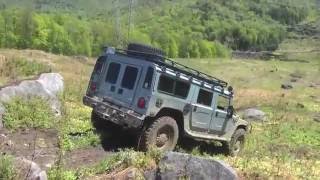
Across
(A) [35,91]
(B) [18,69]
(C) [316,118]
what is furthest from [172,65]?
(C) [316,118]

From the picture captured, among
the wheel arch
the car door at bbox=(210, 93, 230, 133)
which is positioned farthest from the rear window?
the car door at bbox=(210, 93, 230, 133)

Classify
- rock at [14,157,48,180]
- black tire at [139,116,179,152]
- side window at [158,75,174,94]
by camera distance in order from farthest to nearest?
side window at [158,75,174,94]
black tire at [139,116,179,152]
rock at [14,157,48,180]

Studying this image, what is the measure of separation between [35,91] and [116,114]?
403 centimetres

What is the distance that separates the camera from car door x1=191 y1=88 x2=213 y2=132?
15750 mm

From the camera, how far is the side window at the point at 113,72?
15586 mm

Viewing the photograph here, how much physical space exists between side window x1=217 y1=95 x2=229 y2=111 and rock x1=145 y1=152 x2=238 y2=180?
17.9 ft

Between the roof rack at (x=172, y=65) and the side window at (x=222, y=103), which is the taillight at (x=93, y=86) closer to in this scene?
the roof rack at (x=172, y=65)

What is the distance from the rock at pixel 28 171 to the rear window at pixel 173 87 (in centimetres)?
485

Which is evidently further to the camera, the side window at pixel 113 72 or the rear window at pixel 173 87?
the side window at pixel 113 72

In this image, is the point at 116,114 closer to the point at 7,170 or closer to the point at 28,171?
the point at 28,171

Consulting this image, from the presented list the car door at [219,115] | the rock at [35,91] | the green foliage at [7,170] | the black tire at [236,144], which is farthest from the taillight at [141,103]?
the green foliage at [7,170]

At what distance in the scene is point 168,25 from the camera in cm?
18650

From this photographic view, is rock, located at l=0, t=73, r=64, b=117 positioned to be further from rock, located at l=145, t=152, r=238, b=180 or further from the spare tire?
rock, located at l=145, t=152, r=238, b=180

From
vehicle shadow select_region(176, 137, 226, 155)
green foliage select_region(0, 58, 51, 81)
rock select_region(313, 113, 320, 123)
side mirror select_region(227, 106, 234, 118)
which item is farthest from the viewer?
rock select_region(313, 113, 320, 123)
